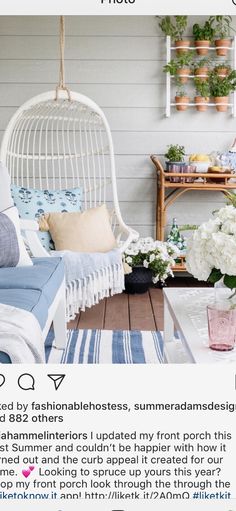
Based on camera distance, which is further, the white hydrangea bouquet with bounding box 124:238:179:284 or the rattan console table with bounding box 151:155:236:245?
the rattan console table with bounding box 151:155:236:245

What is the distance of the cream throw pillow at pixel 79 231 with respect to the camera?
3.67 meters

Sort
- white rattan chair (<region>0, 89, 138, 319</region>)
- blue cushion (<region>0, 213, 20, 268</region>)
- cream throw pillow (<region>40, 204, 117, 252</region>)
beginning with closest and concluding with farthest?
1. blue cushion (<region>0, 213, 20, 268</region>)
2. cream throw pillow (<region>40, 204, 117, 252</region>)
3. white rattan chair (<region>0, 89, 138, 319</region>)

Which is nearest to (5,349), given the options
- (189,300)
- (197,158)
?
(189,300)

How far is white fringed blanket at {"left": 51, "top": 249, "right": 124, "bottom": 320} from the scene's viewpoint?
3.33 metres

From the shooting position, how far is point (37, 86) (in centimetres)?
455

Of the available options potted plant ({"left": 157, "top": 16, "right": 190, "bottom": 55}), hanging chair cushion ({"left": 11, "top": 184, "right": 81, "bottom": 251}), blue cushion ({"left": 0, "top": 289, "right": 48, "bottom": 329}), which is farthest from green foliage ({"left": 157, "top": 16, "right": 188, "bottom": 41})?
blue cushion ({"left": 0, "top": 289, "right": 48, "bottom": 329})

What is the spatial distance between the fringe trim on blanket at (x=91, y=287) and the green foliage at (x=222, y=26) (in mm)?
1863

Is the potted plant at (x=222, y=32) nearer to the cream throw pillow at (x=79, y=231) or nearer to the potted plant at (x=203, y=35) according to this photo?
the potted plant at (x=203, y=35)

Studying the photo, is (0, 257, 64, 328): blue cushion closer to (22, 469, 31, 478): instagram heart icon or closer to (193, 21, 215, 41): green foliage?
(22, 469, 31, 478): instagram heart icon

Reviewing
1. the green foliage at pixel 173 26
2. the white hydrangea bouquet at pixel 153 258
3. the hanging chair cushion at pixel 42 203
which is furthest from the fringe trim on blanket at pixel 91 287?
the green foliage at pixel 173 26

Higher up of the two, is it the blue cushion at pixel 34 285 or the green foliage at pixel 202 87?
the green foliage at pixel 202 87

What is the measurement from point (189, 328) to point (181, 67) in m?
2.92

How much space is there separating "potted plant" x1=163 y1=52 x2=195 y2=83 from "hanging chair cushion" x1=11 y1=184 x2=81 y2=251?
3.75ft

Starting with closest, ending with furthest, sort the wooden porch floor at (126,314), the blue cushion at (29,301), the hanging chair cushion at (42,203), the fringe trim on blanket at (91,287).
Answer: the blue cushion at (29,301)
the fringe trim on blanket at (91,287)
the wooden porch floor at (126,314)
the hanging chair cushion at (42,203)
